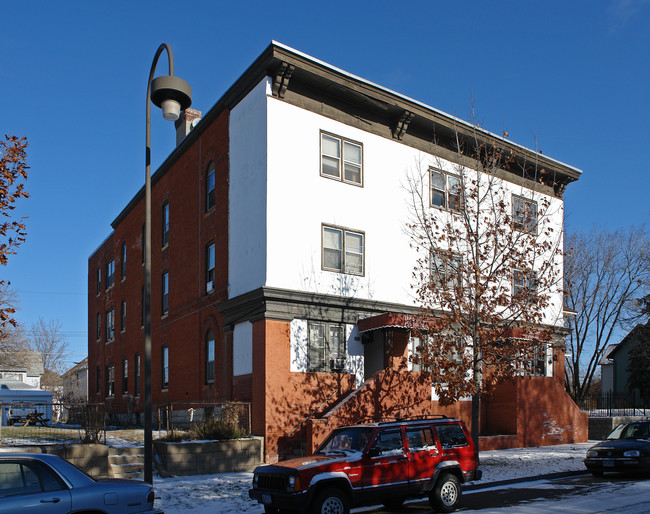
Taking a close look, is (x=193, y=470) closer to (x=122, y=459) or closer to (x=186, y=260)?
(x=122, y=459)

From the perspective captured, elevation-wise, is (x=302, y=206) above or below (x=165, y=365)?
above

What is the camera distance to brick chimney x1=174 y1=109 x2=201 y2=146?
31.6 metres

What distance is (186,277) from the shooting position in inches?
1061

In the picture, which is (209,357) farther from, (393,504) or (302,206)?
(393,504)

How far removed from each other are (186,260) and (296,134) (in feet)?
27.7

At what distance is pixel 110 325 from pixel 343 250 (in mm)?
22336

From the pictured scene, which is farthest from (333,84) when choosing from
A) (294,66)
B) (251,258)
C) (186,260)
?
(186,260)

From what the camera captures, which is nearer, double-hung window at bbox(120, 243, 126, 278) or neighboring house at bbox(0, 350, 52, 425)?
neighboring house at bbox(0, 350, 52, 425)

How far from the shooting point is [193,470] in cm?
1719

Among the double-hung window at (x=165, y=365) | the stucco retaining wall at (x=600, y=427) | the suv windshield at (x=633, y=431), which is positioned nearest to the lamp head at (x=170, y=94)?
the suv windshield at (x=633, y=431)

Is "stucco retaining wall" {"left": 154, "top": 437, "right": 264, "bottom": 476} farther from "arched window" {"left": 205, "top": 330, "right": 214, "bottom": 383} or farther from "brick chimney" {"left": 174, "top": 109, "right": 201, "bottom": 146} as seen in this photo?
"brick chimney" {"left": 174, "top": 109, "right": 201, "bottom": 146}

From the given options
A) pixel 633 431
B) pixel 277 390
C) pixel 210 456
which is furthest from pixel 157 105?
pixel 633 431

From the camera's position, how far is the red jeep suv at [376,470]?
36.3 feet

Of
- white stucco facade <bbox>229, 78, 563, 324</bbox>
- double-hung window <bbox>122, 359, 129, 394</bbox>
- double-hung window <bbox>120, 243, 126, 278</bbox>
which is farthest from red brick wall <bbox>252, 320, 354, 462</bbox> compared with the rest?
double-hung window <bbox>120, 243, 126, 278</bbox>
